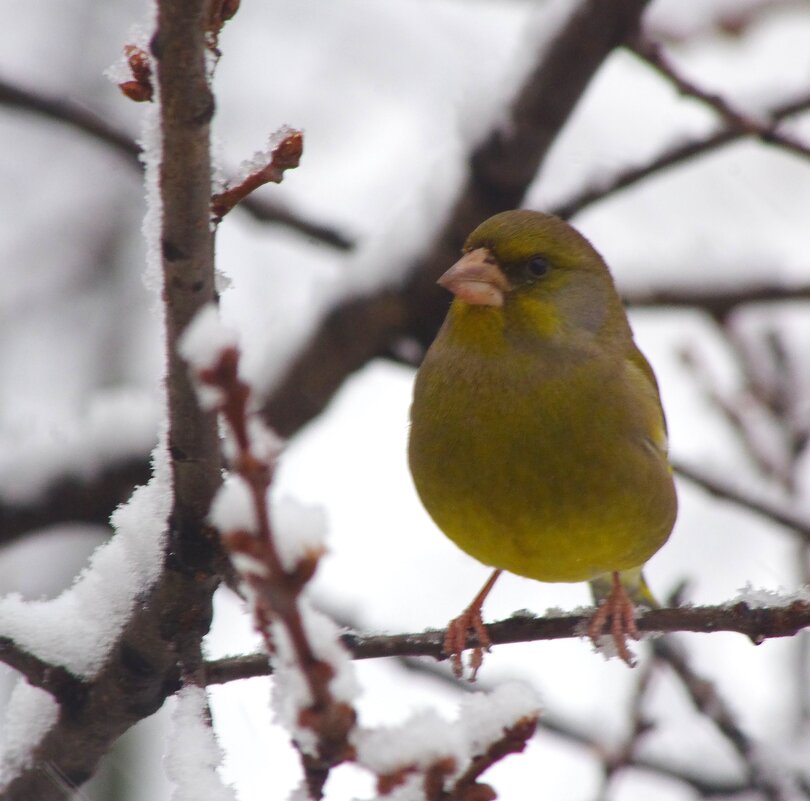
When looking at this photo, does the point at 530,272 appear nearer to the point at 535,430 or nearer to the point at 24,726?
the point at 535,430

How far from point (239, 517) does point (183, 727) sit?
2.96 feet

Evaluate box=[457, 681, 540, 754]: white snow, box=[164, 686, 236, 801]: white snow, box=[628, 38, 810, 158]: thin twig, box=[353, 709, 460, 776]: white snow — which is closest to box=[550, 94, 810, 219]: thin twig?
box=[628, 38, 810, 158]: thin twig

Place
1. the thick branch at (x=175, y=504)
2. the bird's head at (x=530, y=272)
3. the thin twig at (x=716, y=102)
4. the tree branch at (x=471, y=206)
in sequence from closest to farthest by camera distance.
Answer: the thick branch at (x=175, y=504)
the bird's head at (x=530, y=272)
the thin twig at (x=716, y=102)
the tree branch at (x=471, y=206)

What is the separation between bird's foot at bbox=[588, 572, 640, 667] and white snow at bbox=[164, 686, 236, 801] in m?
1.21

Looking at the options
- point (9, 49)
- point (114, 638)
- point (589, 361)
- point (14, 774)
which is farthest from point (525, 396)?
point (9, 49)

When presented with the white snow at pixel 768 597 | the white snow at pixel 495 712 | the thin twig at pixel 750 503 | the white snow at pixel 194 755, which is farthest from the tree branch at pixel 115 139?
the white snow at pixel 495 712

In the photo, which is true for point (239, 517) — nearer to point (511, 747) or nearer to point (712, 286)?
point (511, 747)

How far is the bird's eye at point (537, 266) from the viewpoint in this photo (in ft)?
12.8

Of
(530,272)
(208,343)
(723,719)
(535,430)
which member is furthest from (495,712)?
(723,719)

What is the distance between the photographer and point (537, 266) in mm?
3920

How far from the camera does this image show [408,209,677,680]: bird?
361 centimetres

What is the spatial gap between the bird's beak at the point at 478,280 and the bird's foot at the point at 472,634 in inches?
38.4

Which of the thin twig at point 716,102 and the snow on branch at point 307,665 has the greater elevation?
the thin twig at point 716,102

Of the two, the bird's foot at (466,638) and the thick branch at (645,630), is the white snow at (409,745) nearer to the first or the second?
the thick branch at (645,630)
